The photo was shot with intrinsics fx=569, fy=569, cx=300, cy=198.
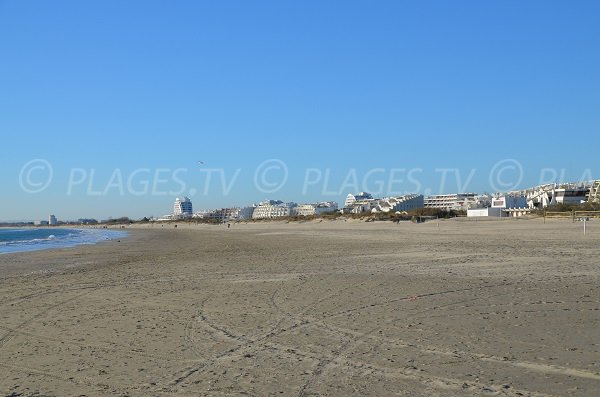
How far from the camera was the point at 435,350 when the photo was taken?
5.47 metres

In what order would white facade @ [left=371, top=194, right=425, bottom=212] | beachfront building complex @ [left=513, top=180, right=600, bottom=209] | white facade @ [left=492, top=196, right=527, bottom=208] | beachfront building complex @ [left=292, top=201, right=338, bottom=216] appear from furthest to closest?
beachfront building complex @ [left=292, top=201, right=338, bottom=216] → white facade @ [left=371, top=194, right=425, bottom=212] → white facade @ [left=492, top=196, right=527, bottom=208] → beachfront building complex @ [left=513, top=180, right=600, bottom=209]

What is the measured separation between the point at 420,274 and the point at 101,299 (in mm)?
6320

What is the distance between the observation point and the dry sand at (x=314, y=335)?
4.62 meters

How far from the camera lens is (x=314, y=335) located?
6.33 metres

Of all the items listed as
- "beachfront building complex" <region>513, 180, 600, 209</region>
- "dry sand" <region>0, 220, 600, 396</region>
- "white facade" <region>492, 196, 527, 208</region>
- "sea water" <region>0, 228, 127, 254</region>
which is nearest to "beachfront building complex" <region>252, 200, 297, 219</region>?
"white facade" <region>492, 196, 527, 208</region>

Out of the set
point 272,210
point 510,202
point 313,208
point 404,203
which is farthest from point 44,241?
point 272,210

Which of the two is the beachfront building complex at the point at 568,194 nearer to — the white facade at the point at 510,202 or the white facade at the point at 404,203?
the white facade at the point at 510,202

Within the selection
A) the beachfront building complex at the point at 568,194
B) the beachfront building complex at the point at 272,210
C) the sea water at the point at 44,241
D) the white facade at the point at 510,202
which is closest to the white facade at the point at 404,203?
the white facade at the point at 510,202

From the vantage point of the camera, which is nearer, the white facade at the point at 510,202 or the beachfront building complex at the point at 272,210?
the white facade at the point at 510,202

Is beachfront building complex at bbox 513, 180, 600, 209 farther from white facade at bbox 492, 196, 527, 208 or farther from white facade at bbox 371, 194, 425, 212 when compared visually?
white facade at bbox 371, 194, 425, 212

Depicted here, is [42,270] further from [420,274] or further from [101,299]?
[420,274]

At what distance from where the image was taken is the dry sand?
4.62m

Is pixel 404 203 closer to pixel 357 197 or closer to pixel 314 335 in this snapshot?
pixel 357 197

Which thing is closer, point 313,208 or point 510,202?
point 510,202
